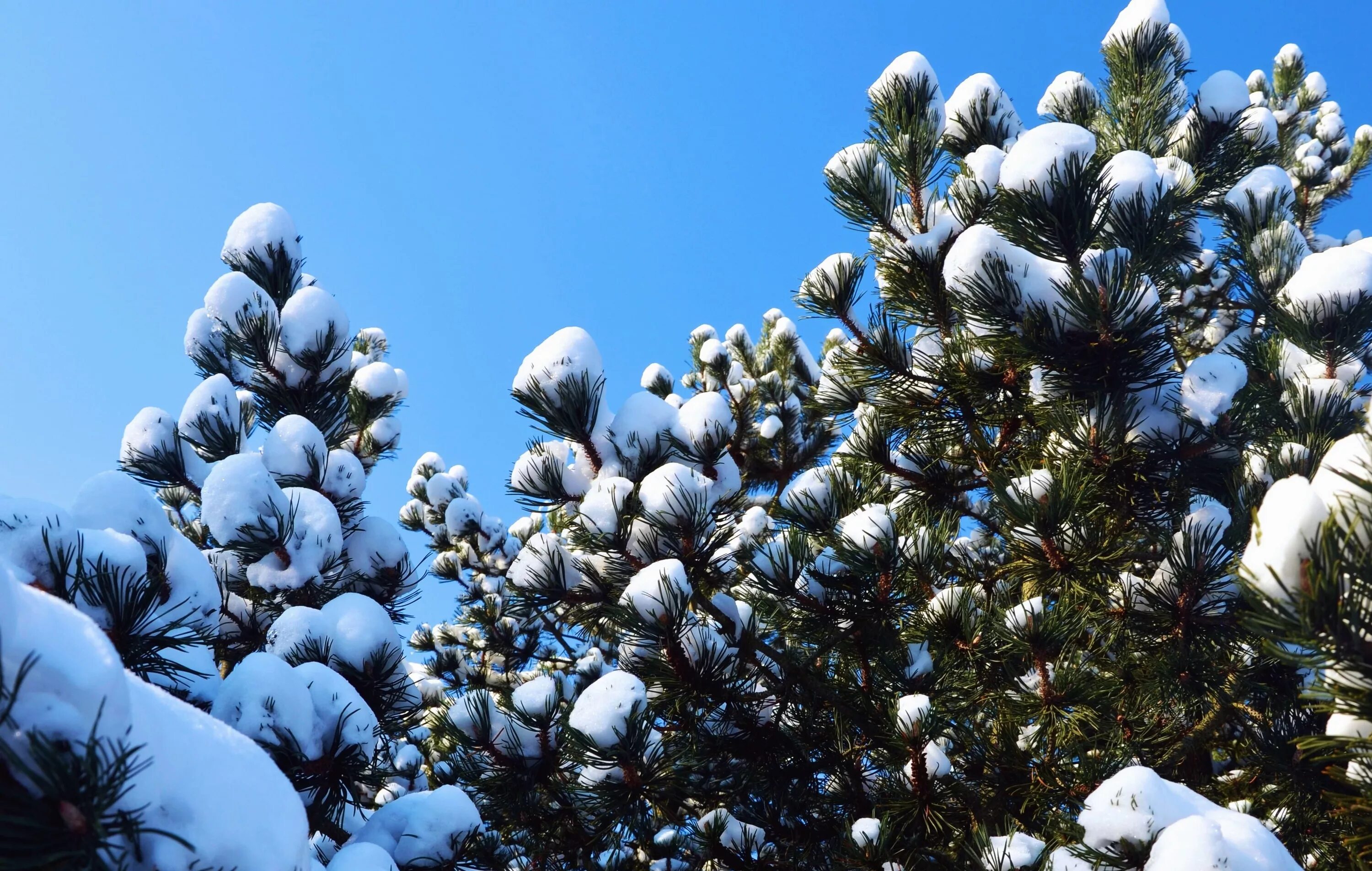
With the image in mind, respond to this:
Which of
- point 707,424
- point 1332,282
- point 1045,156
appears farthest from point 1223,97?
point 707,424

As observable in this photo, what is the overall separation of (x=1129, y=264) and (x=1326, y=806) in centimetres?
188

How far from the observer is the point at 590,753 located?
221cm

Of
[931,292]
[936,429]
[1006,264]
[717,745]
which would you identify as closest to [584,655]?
[717,745]

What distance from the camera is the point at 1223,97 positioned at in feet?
12.3

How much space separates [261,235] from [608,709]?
256cm

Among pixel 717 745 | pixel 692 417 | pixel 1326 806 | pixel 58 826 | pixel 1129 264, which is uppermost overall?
pixel 1129 264

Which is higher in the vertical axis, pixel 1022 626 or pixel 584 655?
pixel 584 655

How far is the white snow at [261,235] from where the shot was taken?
3.44 meters

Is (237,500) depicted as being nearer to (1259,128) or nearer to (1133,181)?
(1133,181)

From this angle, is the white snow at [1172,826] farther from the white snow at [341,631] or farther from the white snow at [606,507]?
the white snow at [341,631]

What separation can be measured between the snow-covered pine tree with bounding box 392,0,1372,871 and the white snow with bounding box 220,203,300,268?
1535mm

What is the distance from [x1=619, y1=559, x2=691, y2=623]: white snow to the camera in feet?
7.38

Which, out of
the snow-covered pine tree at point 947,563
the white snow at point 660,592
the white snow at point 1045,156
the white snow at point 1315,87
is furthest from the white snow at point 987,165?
the white snow at point 1315,87

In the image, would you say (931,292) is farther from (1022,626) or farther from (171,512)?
(171,512)
